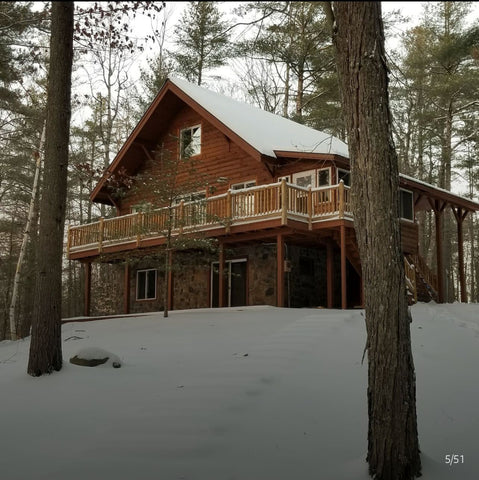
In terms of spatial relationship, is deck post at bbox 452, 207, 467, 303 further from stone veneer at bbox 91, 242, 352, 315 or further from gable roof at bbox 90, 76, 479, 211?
stone veneer at bbox 91, 242, 352, 315

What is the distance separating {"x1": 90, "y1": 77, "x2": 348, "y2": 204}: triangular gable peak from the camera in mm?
17016

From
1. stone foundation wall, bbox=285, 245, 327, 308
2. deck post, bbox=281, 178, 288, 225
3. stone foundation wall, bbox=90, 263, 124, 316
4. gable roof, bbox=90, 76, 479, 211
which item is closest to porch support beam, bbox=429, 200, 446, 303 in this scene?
gable roof, bbox=90, 76, 479, 211

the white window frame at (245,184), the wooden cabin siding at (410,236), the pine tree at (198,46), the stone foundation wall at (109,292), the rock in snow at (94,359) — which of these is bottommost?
the rock in snow at (94,359)

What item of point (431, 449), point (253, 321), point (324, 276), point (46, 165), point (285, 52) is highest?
point (285, 52)

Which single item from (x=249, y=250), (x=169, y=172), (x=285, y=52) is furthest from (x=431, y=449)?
(x=285, y=52)

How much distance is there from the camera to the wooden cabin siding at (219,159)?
59.0 ft

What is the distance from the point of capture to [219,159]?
19.0m

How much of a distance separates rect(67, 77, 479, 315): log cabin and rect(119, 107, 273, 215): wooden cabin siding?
4 cm

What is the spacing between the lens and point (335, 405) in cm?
666

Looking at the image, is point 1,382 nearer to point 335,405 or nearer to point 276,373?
point 276,373

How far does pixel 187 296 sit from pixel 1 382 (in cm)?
1196

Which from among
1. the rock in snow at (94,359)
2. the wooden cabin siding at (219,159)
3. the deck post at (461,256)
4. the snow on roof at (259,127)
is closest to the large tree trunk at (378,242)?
the rock in snow at (94,359)

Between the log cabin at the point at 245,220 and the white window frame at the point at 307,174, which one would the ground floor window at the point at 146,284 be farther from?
the white window frame at the point at 307,174

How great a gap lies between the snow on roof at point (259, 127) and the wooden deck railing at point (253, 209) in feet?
Result: 5.29
